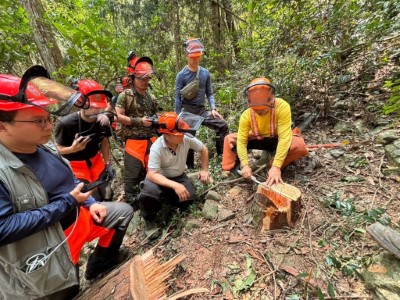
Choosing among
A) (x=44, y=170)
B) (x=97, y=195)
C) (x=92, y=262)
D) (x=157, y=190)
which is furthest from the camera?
(x=97, y=195)

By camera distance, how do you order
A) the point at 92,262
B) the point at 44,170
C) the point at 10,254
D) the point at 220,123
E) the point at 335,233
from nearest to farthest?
1. the point at 10,254
2. the point at 44,170
3. the point at 335,233
4. the point at 92,262
5. the point at 220,123

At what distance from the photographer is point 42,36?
6207mm

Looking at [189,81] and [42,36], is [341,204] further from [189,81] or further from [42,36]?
[42,36]

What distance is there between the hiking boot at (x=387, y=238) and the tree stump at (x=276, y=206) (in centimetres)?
76

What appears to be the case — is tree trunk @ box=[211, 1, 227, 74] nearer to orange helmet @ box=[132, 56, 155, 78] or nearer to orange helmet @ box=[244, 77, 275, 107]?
orange helmet @ box=[132, 56, 155, 78]

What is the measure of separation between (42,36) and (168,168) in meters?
5.47

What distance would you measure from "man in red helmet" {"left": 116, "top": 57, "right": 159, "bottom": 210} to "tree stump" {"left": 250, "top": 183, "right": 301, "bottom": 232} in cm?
220

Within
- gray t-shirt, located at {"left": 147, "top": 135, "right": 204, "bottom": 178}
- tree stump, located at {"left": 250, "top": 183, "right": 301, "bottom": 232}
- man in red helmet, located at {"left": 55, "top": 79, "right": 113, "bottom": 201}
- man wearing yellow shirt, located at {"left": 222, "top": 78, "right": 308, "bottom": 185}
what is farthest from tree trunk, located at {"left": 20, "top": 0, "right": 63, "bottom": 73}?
tree stump, located at {"left": 250, "top": 183, "right": 301, "bottom": 232}

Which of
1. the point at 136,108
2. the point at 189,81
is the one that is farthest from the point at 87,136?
the point at 189,81

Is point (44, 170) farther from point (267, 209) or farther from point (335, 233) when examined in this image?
point (335, 233)

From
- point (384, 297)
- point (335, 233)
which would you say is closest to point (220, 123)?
point (335, 233)

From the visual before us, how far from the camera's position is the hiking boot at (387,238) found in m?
1.91

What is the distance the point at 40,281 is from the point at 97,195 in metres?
2.31

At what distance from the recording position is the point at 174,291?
2.47m
